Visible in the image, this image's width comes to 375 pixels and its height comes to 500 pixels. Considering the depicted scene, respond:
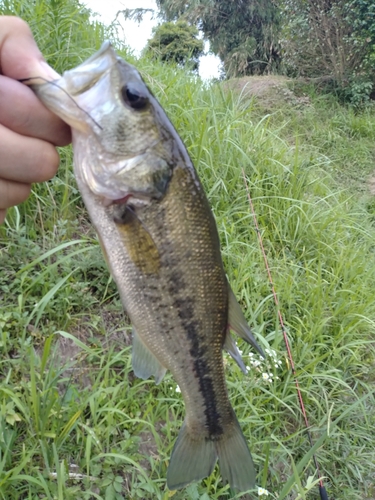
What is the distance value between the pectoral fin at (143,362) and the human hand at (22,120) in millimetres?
550

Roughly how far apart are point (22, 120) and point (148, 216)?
0.39 metres

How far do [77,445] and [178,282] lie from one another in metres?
1.21

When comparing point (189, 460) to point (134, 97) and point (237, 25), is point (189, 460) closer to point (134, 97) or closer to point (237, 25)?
point (134, 97)

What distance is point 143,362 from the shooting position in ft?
4.31

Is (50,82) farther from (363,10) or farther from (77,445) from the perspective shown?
(363,10)

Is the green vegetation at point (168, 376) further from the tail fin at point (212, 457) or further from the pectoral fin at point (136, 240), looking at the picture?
the pectoral fin at point (136, 240)

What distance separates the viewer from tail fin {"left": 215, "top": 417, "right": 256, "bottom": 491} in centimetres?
148

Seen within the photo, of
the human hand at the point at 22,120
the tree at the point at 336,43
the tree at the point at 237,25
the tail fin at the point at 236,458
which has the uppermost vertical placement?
the tree at the point at 237,25

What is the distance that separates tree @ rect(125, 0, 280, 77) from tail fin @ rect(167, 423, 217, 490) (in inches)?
489

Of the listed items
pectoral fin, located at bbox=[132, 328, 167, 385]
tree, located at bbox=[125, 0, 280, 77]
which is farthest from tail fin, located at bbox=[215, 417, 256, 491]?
tree, located at bbox=[125, 0, 280, 77]

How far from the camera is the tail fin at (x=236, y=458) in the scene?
1.48 metres

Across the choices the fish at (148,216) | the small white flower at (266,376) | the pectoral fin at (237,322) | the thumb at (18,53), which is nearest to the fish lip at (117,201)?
the fish at (148,216)

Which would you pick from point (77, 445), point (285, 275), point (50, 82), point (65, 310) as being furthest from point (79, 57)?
point (77, 445)

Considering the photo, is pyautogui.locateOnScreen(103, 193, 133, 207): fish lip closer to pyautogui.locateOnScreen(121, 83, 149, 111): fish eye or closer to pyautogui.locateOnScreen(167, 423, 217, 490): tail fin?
pyautogui.locateOnScreen(121, 83, 149, 111): fish eye
